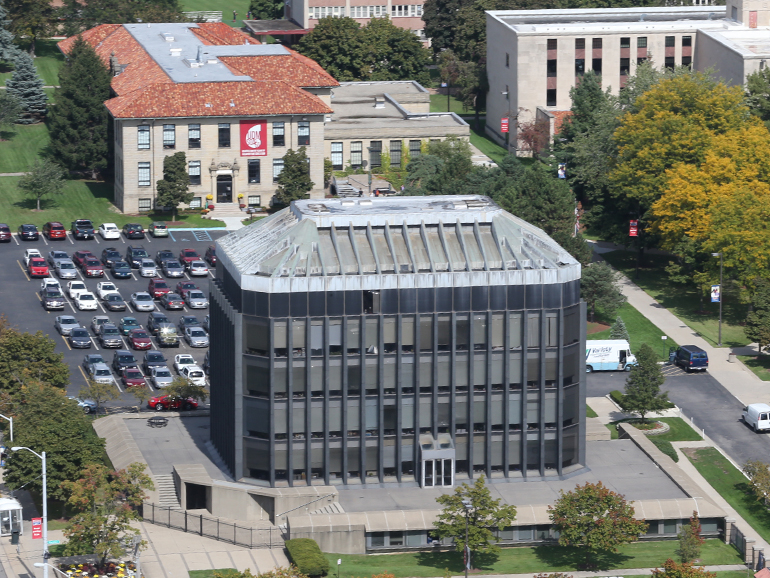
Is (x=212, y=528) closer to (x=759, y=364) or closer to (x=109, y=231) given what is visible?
(x=759, y=364)

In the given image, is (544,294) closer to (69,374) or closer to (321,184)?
(69,374)

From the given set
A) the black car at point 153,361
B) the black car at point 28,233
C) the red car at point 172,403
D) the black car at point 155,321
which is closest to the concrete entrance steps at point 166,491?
the red car at point 172,403

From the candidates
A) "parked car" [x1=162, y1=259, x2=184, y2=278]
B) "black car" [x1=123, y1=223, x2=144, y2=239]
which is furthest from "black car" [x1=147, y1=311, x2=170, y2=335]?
"black car" [x1=123, y1=223, x2=144, y2=239]

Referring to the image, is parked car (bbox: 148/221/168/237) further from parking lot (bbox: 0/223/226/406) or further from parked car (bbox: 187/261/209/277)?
parked car (bbox: 187/261/209/277)

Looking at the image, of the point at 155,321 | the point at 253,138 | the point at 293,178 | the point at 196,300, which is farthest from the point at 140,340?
the point at 253,138

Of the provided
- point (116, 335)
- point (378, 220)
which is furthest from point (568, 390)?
point (116, 335)

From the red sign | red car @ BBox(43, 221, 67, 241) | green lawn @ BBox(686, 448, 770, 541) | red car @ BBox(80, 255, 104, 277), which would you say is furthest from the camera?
the red sign
